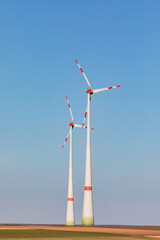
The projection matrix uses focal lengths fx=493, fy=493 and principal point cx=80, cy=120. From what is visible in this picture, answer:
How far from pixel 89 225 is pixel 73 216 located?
29.5 metres

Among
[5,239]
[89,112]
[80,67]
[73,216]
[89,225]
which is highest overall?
[80,67]

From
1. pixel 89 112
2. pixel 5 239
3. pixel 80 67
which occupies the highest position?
pixel 80 67

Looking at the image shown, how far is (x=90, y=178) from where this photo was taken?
111 metres

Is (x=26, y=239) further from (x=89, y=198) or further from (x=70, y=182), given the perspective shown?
(x=70, y=182)

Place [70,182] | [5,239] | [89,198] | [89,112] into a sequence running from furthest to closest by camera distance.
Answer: [70,182]
[89,112]
[89,198]
[5,239]

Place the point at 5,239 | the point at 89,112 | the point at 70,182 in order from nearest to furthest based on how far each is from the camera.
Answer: the point at 5,239
the point at 89,112
the point at 70,182

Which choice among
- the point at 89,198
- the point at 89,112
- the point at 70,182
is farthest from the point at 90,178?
the point at 70,182

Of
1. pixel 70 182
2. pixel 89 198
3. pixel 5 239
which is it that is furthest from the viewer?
pixel 70 182

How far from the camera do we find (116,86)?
11506cm

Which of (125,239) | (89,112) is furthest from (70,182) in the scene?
(125,239)

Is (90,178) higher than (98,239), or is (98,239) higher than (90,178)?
(90,178)

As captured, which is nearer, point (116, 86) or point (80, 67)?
point (116, 86)

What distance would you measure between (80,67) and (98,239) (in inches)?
2737

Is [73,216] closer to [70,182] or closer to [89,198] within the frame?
[70,182]
